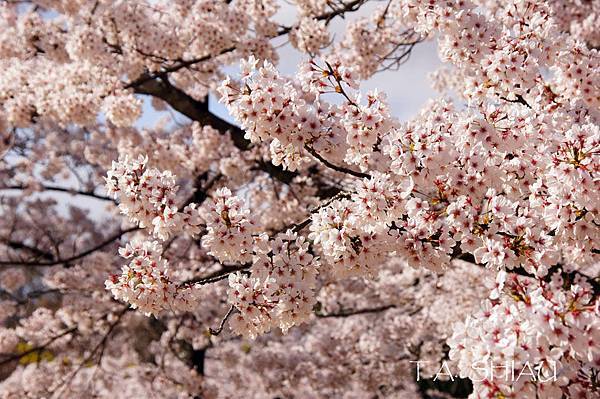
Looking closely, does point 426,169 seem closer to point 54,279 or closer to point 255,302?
point 255,302

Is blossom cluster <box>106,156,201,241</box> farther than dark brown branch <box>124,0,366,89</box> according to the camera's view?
No

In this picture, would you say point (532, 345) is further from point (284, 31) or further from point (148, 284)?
point (284, 31)

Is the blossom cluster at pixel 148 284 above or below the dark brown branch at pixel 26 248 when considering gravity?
below

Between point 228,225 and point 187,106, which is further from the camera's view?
point 187,106

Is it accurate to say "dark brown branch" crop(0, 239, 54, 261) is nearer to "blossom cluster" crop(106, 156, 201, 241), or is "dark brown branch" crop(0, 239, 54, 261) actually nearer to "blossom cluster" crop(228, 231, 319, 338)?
"blossom cluster" crop(106, 156, 201, 241)

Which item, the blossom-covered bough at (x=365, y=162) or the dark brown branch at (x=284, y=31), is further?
the dark brown branch at (x=284, y=31)

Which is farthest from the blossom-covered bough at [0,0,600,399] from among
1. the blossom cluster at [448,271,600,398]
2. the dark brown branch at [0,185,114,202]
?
the dark brown branch at [0,185,114,202]

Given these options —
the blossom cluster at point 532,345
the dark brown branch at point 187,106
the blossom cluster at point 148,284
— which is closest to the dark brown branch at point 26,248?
the dark brown branch at point 187,106

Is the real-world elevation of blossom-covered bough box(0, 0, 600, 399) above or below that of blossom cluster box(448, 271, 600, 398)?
above

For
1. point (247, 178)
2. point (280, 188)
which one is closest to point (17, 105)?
point (247, 178)

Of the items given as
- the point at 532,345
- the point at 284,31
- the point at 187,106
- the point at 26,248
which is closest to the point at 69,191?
the point at 26,248

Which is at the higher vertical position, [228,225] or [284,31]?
[284,31]

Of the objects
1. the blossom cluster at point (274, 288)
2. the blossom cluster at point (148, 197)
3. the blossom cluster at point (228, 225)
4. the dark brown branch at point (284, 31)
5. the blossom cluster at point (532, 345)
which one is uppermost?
the dark brown branch at point (284, 31)

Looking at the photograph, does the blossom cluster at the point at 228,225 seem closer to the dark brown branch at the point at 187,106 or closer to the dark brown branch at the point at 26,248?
the dark brown branch at the point at 187,106
